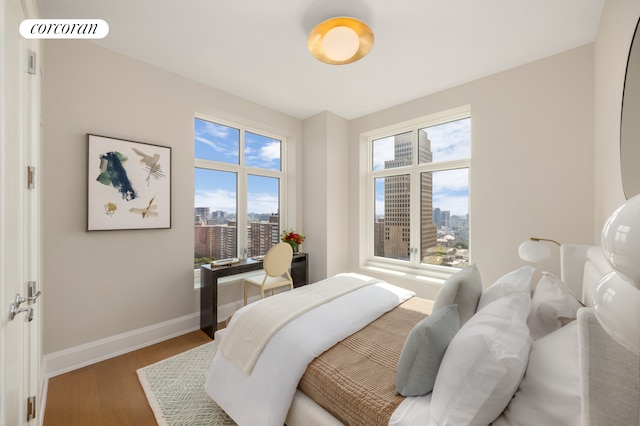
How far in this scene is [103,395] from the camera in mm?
1894

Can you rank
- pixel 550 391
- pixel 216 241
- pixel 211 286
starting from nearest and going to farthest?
1. pixel 550 391
2. pixel 211 286
3. pixel 216 241

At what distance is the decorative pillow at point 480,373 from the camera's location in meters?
0.87

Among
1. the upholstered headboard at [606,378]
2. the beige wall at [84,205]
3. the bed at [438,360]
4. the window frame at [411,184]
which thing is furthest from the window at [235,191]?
the upholstered headboard at [606,378]

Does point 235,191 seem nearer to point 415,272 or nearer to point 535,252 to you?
point 415,272

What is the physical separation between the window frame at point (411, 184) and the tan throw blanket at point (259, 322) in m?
1.77

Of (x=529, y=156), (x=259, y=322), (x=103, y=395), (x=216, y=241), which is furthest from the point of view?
(x=216, y=241)

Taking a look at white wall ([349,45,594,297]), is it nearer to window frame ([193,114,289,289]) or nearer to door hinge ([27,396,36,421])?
window frame ([193,114,289,289])

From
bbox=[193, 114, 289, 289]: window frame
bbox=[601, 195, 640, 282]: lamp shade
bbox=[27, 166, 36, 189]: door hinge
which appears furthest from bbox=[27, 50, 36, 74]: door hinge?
bbox=[601, 195, 640, 282]: lamp shade

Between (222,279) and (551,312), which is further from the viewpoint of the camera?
(222,279)

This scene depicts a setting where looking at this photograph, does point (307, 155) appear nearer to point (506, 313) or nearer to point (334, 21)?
point (334, 21)

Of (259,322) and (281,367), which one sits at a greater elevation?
(259,322)

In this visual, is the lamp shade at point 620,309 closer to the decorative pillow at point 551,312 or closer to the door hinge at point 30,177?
the decorative pillow at point 551,312

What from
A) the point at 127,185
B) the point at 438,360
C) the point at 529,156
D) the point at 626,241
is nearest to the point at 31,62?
the point at 127,185

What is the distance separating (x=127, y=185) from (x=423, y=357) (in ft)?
8.88
